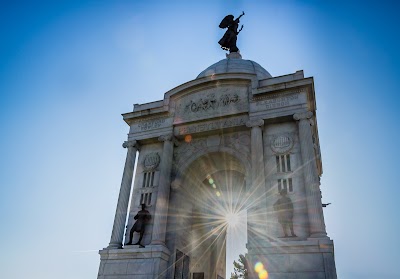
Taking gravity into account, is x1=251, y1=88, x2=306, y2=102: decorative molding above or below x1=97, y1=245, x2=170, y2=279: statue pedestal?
above

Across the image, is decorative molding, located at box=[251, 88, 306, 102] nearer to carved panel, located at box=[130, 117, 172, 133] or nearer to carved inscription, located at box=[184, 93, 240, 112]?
carved inscription, located at box=[184, 93, 240, 112]

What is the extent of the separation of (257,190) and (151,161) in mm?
7222

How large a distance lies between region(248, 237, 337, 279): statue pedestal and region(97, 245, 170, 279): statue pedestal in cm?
472

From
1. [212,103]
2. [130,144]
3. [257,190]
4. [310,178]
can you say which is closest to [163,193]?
[130,144]

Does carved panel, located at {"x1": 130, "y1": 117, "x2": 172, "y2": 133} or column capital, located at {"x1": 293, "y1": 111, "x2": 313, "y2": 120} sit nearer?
column capital, located at {"x1": 293, "y1": 111, "x2": 313, "y2": 120}

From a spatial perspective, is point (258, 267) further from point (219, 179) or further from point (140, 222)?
point (219, 179)

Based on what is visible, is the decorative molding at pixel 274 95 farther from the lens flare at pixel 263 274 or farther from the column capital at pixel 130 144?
the lens flare at pixel 263 274

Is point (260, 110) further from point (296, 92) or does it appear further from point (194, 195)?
point (194, 195)

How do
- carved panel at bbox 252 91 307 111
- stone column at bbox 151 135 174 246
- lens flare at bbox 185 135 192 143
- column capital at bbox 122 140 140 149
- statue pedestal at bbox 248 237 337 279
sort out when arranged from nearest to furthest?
statue pedestal at bbox 248 237 337 279 → stone column at bbox 151 135 174 246 → carved panel at bbox 252 91 307 111 → lens flare at bbox 185 135 192 143 → column capital at bbox 122 140 140 149

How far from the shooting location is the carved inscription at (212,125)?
18.9 m

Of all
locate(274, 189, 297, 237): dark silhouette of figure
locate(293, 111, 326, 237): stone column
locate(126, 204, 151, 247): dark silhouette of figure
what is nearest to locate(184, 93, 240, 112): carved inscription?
locate(293, 111, 326, 237): stone column

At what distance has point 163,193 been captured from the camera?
18375mm

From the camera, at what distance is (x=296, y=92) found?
17.9 metres

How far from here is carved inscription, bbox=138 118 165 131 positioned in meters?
20.9
